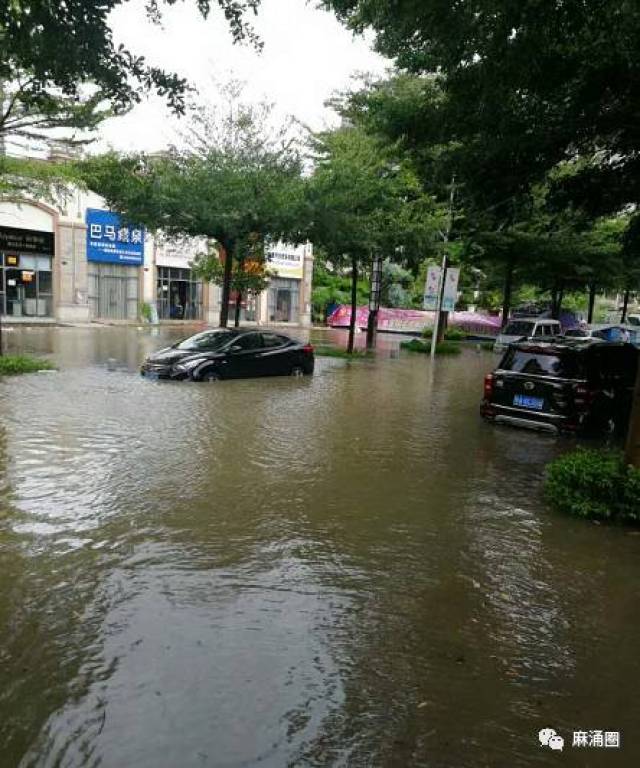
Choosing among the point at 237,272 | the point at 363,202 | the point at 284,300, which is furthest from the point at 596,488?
the point at 284,300

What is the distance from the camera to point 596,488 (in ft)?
20.5

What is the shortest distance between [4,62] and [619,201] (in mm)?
10590

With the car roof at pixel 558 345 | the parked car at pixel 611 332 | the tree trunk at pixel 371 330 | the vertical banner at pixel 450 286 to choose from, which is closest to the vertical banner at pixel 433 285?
the vertical banner at pixel 450 286

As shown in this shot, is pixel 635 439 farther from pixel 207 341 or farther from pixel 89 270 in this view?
pixel 89 270

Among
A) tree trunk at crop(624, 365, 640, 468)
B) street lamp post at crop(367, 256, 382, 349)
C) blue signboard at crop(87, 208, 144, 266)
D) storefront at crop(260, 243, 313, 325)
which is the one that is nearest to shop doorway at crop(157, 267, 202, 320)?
blue signboard at crop(87, 208, 144, 266)

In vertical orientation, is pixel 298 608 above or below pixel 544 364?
below

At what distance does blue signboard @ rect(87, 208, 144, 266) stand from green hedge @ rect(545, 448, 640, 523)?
94.8 ft

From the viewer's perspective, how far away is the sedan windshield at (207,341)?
1489 centimetres

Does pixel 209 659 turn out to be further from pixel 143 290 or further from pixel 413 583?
pixel 143 290

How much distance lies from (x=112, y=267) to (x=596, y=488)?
31.4 metres

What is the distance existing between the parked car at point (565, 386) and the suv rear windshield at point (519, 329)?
614 inches

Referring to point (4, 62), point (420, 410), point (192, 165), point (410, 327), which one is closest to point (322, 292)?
point (410, 327)

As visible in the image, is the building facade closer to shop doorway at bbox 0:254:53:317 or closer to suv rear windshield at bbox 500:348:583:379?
shop doorway at bbox 0:254:53:317

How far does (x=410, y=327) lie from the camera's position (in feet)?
128
